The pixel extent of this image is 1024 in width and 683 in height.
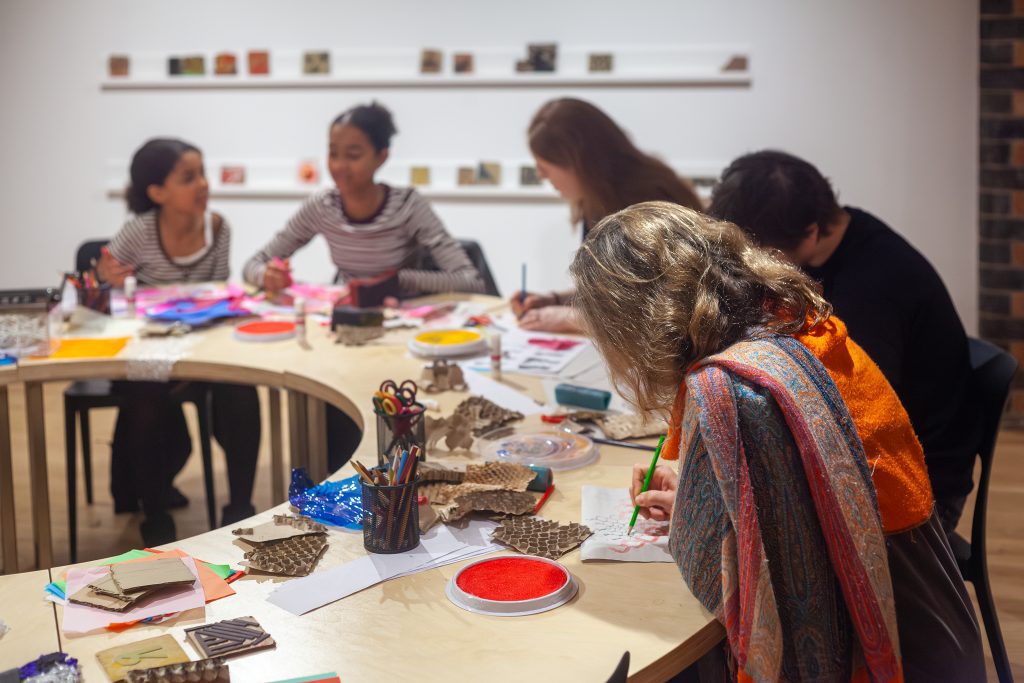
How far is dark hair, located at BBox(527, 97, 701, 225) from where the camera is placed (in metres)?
2.96

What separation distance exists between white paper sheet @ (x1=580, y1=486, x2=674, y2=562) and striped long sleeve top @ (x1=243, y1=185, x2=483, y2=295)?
1.86m

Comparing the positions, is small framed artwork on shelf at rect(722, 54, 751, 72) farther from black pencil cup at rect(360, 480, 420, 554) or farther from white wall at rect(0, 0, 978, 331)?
black pencil cup at rect(360, 480, 420, 554)

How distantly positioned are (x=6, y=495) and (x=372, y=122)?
1.66 meters

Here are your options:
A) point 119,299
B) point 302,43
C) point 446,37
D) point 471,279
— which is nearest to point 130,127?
point 302,43

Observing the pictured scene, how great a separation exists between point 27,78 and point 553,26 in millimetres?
2711

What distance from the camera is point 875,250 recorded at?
6.88 ft

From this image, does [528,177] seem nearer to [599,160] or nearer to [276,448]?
[599,160]

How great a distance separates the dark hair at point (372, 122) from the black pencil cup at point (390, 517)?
223cm

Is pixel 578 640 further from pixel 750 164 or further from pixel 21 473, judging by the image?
pixel 21 473

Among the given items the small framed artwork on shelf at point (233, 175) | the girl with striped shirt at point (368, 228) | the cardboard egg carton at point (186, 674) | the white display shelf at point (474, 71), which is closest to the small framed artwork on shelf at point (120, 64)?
the white display shelf at point (474, 71)

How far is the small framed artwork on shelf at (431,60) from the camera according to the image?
469cm

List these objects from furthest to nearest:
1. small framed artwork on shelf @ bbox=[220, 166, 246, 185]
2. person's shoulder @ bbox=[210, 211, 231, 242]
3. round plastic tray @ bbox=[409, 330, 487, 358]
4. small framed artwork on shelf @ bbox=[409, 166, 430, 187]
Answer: small framed artwork on shelf @ bbox=[220, 166, 246, 185], small framed artwork on shelf @ bbox=[409, 166, 430, 187], person's shoulder @ bbox=[210, 211, 231, 242], round plastic tray @ bbox=[409, 330, 487, 358]

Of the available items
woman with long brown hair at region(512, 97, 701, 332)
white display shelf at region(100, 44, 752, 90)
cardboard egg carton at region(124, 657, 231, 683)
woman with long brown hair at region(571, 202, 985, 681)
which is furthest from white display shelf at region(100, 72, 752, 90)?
cardboard egg carton at region(124, 657, 231, 683)

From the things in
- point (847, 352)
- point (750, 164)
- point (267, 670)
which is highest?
point (750, 164)
